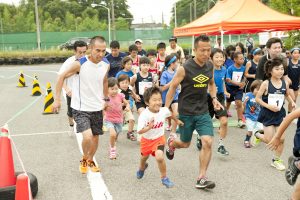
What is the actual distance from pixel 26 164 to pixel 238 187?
3.24 m

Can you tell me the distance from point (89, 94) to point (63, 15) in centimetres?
9202

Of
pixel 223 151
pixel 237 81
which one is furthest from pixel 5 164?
pixel 237 81

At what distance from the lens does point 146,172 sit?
555 cm

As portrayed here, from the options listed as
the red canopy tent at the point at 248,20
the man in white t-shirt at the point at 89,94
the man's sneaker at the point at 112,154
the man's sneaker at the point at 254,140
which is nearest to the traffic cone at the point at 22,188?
the man in white t-shirt at the point at 89,94

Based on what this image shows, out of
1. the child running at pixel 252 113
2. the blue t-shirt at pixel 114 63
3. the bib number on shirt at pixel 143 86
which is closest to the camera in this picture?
the child running at pixel 252 113

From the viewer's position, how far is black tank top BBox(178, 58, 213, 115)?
16.3ft

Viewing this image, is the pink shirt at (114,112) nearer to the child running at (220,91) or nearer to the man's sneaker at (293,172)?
the child running at (220,91)

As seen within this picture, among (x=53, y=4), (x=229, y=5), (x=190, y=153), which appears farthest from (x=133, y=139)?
(x=53, y=4)

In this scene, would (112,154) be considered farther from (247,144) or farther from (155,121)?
(247,144)

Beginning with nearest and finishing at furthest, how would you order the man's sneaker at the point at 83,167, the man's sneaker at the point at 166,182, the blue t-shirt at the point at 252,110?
the man's sneaker at the point at 166,182
the man's sneaker at the point at 83,167
the blue t-shirt at the point at 252,110

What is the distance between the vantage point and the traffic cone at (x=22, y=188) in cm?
351

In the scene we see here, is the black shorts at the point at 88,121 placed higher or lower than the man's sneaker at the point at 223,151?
higher

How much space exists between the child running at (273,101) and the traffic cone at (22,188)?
3.51 metres

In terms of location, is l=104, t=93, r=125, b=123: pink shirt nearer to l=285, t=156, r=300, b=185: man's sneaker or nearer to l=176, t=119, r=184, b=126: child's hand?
l=176, t=119, r=184, b=126: child's hand
